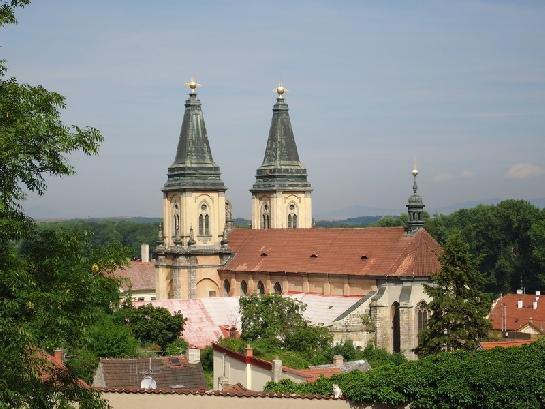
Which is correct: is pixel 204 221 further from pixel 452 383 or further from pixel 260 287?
pixel 452 383

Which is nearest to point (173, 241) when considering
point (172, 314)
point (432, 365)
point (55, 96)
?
point (172, 314)

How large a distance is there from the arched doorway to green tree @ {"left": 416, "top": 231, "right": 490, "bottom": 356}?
→ 12642 millimetres

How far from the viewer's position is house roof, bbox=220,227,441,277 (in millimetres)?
63656

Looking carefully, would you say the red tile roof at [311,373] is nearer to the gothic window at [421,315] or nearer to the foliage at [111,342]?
the foliage at [111,342]

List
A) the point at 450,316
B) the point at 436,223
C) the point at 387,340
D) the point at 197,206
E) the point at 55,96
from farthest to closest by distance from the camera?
the point at 436,223
the point at 197,206
the point at 387,340
the point at 450,316
the point at 55,96

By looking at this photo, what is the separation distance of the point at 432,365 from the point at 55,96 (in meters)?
12.6

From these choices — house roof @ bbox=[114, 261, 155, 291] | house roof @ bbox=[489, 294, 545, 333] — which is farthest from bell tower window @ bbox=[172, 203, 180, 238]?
house roof @ bbox=[114, 261, 155, 291]

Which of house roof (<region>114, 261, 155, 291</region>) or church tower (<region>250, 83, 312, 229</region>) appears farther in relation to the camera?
house roof (<region>114, 261, 155, 291</region>)

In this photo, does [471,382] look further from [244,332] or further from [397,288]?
[397,288]

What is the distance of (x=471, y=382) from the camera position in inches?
1117

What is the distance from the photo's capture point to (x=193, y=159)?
78.7 m

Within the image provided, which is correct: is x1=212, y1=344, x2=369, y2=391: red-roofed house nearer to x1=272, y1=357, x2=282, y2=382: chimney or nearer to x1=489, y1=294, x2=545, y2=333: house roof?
x1=272, y1=357, x2=282, y2=382: chimney

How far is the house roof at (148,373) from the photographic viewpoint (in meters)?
35.3

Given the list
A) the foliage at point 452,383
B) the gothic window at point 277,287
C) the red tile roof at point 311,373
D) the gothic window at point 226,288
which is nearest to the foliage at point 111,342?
the red tile roof at point 311,373
